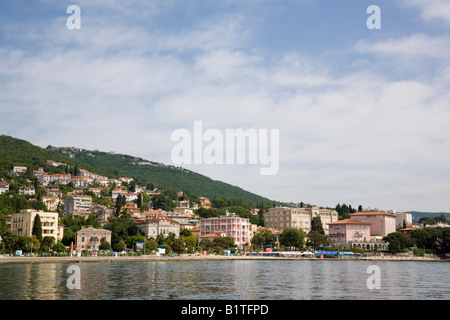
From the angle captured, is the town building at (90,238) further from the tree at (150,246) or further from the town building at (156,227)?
the tree at (150,246)

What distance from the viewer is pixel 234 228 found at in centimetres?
13612

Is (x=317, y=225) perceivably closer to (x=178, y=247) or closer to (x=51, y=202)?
(x=178, y=247)

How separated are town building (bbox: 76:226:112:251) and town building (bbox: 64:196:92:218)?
49.1m

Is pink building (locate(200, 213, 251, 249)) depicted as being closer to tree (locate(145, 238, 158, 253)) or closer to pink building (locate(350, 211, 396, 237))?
pink building (locate(350, 211, 396, 237))

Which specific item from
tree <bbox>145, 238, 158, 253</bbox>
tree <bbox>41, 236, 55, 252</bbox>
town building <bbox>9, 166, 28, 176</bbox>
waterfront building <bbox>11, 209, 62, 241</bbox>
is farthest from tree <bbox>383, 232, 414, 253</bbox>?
town building <bbox>9, 166, 28, 176</bbox>

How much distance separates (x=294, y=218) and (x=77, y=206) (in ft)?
236

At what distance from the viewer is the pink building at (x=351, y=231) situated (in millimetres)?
142875

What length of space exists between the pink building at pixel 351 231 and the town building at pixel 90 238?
70.8 m

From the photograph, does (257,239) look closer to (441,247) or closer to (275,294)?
(441,247)

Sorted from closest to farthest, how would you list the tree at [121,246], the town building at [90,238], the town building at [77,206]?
the tree at [121,246] < the town building at [90,238] < the town building at [77,206]

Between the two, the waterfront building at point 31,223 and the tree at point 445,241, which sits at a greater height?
the waterfront building at point 31,223

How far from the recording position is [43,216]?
97.9m

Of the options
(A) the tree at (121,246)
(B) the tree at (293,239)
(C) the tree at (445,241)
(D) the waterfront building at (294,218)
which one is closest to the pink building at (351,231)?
(D) the waterfront building at (294,218)
